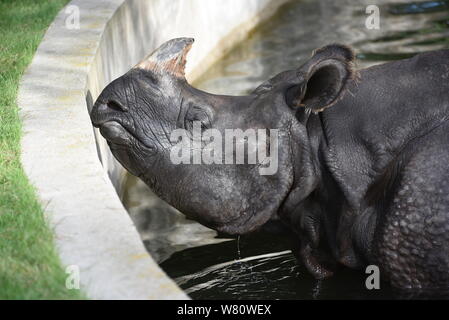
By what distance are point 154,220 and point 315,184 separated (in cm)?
215

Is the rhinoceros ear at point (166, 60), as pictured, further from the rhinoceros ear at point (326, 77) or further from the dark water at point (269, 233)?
the dark water at point (269, 233)

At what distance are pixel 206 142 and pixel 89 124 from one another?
3.36 ft

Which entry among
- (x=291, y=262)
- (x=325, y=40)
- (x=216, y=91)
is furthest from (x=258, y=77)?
(x=291, y=262)

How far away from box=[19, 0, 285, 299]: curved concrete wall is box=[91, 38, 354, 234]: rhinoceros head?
0.32m

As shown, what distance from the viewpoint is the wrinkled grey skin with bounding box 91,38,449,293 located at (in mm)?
5262

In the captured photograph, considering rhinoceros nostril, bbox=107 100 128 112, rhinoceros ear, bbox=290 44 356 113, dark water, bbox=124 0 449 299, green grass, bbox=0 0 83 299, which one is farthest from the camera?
dark water, bbox=124 0 449 299

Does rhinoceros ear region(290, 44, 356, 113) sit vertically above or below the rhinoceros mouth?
above

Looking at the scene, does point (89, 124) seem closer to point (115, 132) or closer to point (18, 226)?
point (115, 132)

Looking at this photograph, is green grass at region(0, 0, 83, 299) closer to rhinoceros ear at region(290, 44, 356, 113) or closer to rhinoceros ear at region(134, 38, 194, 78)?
rhinoceros ear at region(134, 38, 194, 78)

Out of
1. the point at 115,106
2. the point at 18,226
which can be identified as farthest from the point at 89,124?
the point at 18,226

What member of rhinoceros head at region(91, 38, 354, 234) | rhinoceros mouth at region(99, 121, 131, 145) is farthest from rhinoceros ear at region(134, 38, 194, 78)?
rhinoceros mouth at region(99, 121, 131, 145)

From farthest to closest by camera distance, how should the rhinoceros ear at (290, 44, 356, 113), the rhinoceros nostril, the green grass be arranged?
1. the rhinoceros nostril
2. the rhinoceros ear at (290, 44, 356, 113)
3. the green grass
